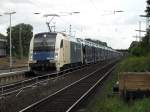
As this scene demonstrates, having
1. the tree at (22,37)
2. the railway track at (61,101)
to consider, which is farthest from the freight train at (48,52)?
the tree at (22,37)

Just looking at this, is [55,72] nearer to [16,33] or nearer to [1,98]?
[1,98]

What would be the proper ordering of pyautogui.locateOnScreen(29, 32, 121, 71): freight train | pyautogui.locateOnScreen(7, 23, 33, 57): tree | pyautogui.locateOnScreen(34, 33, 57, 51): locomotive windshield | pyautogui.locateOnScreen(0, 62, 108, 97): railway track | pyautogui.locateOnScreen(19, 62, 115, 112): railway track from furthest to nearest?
pyautogui.locateOnScreen(7, 23, 33, 57): tree → pyautogui.locateOnScreen(34, 33, 57, 51): locomotive windshield → pyautogui.locateOnScreen(29, 32, 121, 71): freight train → pyautogui.locateOnScreen(0, 62, 108, 97): railway track → pyautogui.locateOnScreen(19, 62, 115, 112): railway track

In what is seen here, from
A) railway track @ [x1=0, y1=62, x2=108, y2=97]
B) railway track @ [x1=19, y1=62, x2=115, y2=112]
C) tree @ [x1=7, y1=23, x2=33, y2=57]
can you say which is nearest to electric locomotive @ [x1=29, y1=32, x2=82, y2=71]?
railway track @ [x1=0, y1=62, x2=108, y2=97]

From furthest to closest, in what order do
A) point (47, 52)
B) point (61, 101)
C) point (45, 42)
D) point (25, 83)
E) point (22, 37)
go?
point (22, 37), point (45, 42), point (47, 52), point (25, 83), point (61, 101)

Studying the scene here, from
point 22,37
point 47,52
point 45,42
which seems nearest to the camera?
point 47,52

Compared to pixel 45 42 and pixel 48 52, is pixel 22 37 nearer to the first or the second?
pixel 45 42

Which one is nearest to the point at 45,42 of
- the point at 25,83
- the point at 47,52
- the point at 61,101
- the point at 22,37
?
the point at 47,52

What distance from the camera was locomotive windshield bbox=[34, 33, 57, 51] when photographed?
3625cm

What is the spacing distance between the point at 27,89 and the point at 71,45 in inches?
669

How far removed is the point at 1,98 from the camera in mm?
21172

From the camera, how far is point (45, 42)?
120ft

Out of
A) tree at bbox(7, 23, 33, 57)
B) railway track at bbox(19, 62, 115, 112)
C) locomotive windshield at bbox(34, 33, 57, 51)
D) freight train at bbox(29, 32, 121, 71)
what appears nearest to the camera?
railway track at bbox(19, 62, 115, 112)

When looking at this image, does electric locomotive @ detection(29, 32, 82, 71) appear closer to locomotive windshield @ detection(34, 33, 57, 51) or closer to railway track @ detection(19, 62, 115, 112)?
locomotive windshield @ detection(34, 33, 57, 51)

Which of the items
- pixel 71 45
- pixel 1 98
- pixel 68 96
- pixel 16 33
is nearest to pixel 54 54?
pixel 71 45
